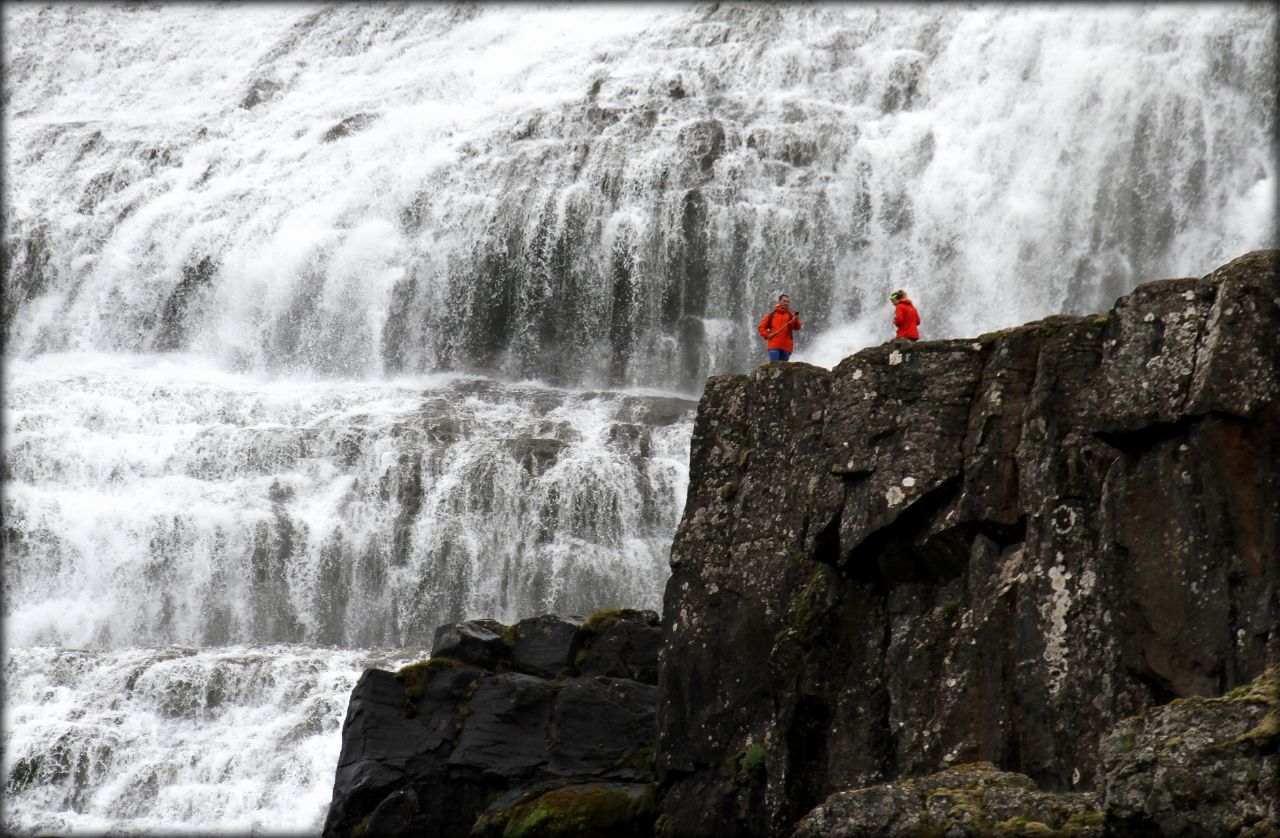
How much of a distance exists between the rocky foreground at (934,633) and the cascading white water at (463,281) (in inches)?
219

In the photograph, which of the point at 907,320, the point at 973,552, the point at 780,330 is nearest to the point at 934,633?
the point at 973,552

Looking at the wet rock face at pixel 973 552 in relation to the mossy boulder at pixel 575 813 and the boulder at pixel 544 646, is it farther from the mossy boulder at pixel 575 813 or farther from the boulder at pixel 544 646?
the boulder at pixel 544 646

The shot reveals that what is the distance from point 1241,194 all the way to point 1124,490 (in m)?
25.0

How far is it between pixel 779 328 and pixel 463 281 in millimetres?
22606

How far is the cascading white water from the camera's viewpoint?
3186 cm

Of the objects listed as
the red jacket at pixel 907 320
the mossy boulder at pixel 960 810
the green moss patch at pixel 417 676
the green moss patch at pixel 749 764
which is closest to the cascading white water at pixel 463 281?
the green moss patch at pixel 417 676

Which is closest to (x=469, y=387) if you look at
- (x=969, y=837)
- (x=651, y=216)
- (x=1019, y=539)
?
(x=651, y=216)

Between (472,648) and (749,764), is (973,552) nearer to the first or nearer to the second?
(749,764)

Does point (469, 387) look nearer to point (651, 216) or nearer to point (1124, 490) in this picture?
point (651, 216)

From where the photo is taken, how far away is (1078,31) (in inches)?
1715

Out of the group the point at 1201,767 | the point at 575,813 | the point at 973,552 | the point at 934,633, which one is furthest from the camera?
the point at 575,813

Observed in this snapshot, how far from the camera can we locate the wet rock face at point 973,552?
13797 millimetres

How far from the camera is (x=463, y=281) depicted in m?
43.9

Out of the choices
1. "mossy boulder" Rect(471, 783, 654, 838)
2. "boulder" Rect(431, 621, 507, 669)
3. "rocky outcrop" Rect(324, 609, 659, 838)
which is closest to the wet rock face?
"mossy boulder" Rect(471, 783, 654, 838)
